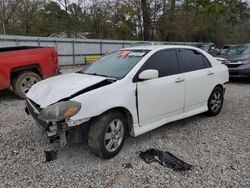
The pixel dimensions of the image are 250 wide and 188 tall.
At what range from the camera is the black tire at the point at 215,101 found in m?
4.75

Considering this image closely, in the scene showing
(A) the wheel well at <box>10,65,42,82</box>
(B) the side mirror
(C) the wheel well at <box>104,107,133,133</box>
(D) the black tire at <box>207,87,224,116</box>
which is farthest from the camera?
(A) the wheel well at <box>10,65,42,82</box>

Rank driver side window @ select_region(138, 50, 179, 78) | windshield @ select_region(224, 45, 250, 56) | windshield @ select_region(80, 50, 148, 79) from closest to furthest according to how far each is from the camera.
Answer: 1. windshield @ select_region(80, 50, 148, 79)
2. driver side window @ select_region(138, 50, 179, 78)
3. windshield @ select_region(224, 45, 250, 56)

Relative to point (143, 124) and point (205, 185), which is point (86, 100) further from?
point (205, 185)

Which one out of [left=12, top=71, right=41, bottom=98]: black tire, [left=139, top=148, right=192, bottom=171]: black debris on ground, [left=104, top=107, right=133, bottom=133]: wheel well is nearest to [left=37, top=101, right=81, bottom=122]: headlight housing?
[left=104, top=107, right=133, bottom=133]: wheel well

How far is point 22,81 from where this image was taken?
20.2 ft

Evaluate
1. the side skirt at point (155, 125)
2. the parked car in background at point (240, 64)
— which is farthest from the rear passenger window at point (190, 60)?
the parked car in background at point (240, 64)

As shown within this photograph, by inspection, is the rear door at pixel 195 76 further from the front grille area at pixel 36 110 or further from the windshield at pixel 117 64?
the front grille area at pixel 36 110

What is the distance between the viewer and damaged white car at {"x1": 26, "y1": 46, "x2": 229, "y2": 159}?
281cm

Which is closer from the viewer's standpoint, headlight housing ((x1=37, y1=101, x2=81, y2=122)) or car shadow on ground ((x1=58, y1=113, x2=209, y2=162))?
headlight housing ((x1=37, y1=101, x2=81, y2=122))

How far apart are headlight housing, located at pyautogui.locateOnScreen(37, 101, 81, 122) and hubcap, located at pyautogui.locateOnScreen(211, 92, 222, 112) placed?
10.3 feet

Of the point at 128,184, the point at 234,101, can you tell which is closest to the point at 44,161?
the point at 128,184

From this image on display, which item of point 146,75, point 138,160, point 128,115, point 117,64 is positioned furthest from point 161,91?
point 138,160

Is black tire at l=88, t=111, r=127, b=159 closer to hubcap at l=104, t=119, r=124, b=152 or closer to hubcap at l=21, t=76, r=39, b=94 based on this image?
hubcap at l=104, t=119, r=124, b=152

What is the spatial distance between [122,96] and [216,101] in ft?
8.70
